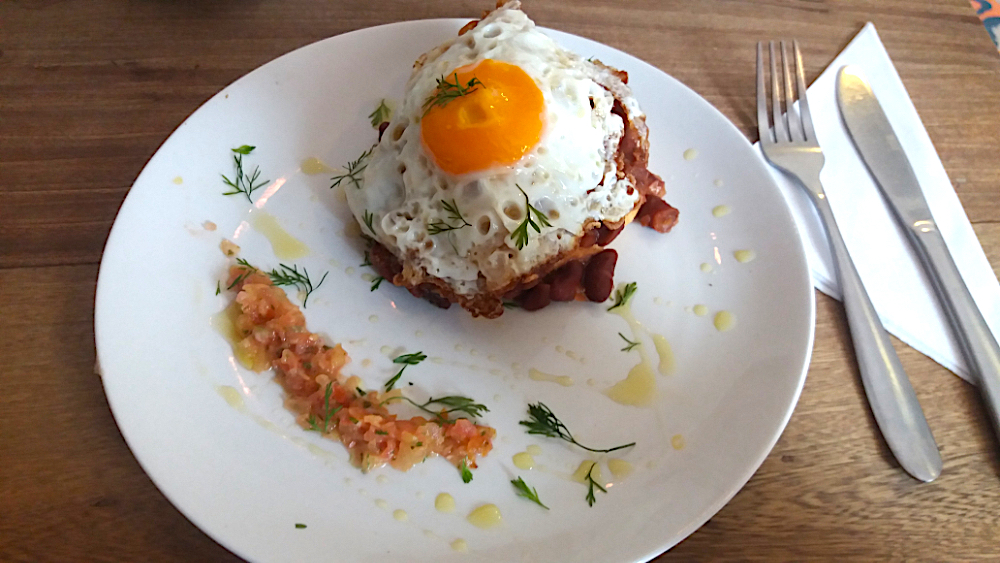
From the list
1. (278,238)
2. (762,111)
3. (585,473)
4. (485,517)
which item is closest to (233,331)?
(278,238)

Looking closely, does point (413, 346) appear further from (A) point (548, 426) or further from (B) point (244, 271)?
(B) point (244, 271)

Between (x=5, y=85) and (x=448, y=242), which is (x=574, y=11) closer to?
(x=448, y=242)

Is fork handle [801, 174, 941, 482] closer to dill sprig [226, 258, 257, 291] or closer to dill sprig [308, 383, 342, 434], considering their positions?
dill sprig [308, 383, 342, 434]

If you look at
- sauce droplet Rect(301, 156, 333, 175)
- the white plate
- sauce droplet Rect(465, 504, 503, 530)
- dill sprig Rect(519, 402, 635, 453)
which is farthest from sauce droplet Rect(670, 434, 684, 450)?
sauce droplet Rect(301, 156, 333, 175)

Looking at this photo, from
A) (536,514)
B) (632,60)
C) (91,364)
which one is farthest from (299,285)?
(632,60)

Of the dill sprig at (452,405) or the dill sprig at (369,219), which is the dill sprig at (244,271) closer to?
the dill sprig at (369,219)
